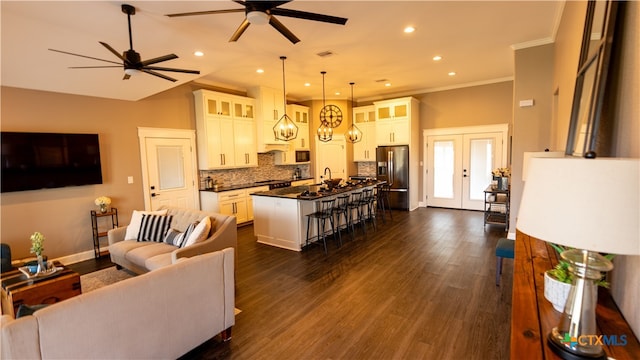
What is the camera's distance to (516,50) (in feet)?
15.9

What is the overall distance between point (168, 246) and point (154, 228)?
18.6 inches

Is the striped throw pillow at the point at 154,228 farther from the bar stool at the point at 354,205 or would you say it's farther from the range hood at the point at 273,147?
the range hood at the point at 273,147

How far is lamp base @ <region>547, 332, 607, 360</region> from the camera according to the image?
1.07 metres

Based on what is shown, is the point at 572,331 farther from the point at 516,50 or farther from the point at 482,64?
the point at 482,64

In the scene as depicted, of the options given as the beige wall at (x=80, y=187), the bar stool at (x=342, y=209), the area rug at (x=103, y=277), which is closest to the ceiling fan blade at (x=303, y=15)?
the bar stool at (x=342, y=209)

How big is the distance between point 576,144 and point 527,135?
3.23m

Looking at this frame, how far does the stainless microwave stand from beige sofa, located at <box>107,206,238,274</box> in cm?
452

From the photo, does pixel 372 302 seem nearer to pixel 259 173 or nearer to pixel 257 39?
pixel 257 39

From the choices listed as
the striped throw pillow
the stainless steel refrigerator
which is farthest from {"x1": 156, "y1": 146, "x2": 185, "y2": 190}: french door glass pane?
the stainless steel refrigerator

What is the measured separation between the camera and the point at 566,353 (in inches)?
43.4

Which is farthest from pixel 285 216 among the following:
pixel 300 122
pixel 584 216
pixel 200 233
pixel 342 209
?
pixel 584 216

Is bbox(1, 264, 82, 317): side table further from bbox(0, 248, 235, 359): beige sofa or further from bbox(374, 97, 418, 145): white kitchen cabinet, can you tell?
bbox(374, 97, 418, 145): white kitchen cabinet

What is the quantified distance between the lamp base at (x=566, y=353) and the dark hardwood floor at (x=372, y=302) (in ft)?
4.70

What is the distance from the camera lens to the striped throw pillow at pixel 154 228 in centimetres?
415
